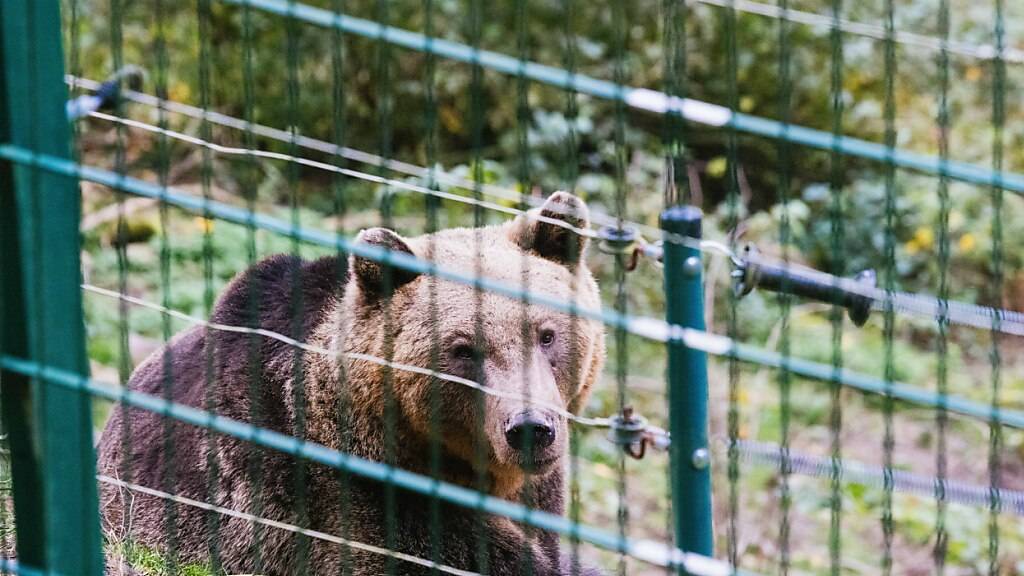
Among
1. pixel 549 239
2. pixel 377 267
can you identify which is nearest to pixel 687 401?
pixel 377 267

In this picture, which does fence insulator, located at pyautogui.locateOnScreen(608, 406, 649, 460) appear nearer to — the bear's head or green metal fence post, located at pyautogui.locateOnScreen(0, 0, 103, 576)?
the bear's head

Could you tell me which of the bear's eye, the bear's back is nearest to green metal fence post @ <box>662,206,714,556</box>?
the bear's eye

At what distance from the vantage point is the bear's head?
4004 millimetres

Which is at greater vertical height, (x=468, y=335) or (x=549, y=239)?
(x=549, y=239)

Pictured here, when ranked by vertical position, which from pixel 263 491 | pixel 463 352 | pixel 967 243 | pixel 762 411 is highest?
pixel 463 352

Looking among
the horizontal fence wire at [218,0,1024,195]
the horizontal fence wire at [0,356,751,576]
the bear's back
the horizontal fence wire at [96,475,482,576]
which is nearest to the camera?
the horizontal fence wire at [218,0,1024,195]

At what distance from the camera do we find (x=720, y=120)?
2.15 metres

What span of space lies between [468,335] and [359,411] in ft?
1.30

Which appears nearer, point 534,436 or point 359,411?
point 534,436

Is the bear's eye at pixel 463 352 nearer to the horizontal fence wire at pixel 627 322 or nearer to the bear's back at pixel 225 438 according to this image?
the bear's back at pixel 225 438

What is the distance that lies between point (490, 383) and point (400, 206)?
516 cm

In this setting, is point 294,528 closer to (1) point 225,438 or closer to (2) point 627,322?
(1) point 225,438

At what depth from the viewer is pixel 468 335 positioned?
13.5 feet

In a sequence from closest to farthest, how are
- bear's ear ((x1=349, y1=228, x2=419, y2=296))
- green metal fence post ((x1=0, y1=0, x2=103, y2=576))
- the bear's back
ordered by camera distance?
green metal fence post ((x1=0, y1=0, x2=103, y2=576)) → bear's ear ((x1=349, y1=228, x2=419, y2=296)) → the bear's back
